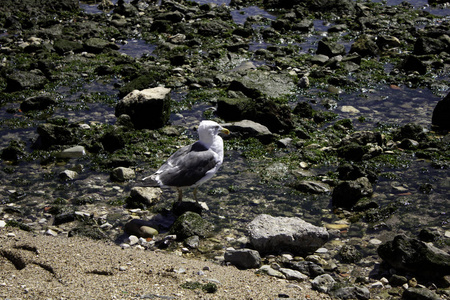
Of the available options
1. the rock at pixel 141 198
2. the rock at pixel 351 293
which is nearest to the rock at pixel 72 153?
the rock at pixel 141 198

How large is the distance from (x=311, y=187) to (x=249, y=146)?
9.60 ft

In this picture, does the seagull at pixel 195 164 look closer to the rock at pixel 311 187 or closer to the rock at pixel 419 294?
the rock at pixel 311 187

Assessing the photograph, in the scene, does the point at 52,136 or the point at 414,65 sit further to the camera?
the point at 414,65

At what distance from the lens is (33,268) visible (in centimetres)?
790

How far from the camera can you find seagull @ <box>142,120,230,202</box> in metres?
10.3

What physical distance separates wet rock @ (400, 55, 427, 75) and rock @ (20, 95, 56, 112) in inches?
568

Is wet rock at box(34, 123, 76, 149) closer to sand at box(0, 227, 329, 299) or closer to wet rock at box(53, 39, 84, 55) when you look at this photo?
sand at box(0, 227, 329, 299)

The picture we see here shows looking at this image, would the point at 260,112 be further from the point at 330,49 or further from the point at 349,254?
the point at 330,49

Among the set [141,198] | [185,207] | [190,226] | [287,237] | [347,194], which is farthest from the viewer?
[141,198]

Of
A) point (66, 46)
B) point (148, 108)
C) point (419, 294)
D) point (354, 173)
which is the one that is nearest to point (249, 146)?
point (354, 173)

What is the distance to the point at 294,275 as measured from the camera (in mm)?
8625

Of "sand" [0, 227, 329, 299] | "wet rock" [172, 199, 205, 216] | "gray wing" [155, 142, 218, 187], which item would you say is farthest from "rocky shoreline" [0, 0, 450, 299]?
"gray wing" [155, 142, 218, 187]

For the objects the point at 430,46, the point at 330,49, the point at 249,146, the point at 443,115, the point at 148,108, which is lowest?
the point at 249,146

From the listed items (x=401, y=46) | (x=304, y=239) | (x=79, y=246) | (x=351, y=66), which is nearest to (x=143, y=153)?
(x=79, y=246)
